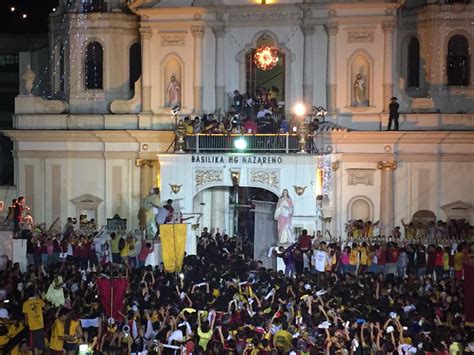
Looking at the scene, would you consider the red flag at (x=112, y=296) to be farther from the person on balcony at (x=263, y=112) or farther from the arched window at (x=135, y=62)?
the arched window at (x=135, y=62)

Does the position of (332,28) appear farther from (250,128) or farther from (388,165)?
(250,128)

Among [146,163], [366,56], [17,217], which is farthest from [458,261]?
[146,163]

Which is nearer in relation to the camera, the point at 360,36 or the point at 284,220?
the point at 284,220

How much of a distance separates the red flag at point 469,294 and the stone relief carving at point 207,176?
13.8 metres

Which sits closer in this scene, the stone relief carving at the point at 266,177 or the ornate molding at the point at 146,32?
the stone relief carving at the point at 266,177

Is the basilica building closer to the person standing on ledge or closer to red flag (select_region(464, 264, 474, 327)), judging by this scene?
the person standing on ledge

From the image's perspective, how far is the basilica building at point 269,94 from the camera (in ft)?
138

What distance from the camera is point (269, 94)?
41.4m

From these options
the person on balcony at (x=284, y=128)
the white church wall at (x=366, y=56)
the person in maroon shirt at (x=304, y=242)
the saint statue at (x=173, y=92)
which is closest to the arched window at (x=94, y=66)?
the saint statue at (x=173, y=92)

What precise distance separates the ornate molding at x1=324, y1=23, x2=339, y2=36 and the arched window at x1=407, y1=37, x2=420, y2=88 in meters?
3.53

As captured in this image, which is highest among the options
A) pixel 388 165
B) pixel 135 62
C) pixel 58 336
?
pixel 135 62

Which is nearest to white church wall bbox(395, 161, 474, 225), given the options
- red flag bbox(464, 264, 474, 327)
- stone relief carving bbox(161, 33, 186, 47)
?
stone relief carving bbox(161, 33, 186, 47)

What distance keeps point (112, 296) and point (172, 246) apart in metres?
8.67

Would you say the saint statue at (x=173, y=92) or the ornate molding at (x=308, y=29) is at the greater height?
the ornate molding at (x=308, y=29)
